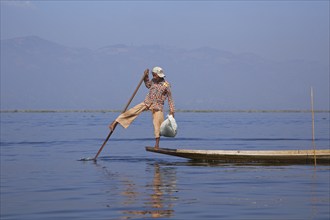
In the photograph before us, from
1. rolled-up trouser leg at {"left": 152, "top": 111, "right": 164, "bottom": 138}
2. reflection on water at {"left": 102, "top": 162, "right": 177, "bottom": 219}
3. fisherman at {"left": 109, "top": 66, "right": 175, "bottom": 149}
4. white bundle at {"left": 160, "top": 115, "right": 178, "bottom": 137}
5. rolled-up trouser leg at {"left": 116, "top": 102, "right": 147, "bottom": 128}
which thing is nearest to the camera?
reflection on water at {"left": 102, "top": 162, "right": 177, "bottom": 219}

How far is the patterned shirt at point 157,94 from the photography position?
16328 mm

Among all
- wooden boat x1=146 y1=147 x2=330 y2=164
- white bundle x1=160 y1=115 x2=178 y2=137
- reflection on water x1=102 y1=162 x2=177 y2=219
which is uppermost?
white bundle x1=160 y1=115 x2=178 y2=137

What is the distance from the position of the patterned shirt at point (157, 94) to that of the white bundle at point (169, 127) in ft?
1.07

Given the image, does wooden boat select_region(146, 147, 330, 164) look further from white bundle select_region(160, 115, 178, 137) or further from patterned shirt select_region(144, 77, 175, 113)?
patterned shirt select_region(144, 77, 175, 113)

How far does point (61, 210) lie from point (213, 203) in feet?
6.89

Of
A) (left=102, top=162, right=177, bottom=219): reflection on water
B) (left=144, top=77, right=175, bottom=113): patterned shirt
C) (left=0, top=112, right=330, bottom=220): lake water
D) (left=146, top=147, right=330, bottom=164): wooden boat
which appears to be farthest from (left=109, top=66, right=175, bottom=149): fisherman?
(left=102, top=162, right=177, bottom=219): reflection on water

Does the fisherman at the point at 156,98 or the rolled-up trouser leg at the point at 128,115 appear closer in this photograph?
the fisherman at the point at 156,98

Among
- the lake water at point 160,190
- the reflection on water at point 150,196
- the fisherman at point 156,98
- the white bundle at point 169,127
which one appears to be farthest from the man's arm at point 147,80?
the reflection on water at point 150,196

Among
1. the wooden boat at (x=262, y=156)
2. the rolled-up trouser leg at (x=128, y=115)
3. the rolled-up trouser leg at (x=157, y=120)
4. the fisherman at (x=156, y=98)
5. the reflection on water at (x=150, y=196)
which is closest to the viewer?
the reflection on water at (x=150, y=196)

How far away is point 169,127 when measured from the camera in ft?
52.6

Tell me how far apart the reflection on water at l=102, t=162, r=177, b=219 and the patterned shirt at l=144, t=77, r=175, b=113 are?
102 inches

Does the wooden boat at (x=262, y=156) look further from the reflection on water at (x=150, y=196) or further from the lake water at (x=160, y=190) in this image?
the reflection on water at (x=150, y=196)

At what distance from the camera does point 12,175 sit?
13734 millimetres

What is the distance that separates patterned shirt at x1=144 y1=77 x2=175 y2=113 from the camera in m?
16.3
